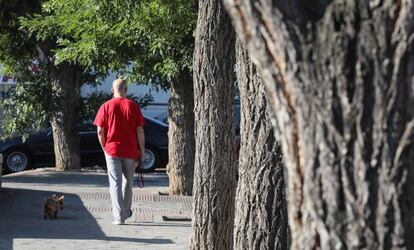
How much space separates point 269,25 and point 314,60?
0.18 m

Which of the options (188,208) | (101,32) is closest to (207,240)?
(188,208)

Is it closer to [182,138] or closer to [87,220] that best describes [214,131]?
[87,220]

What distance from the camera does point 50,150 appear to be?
2405 centimetres

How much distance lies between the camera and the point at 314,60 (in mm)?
2748

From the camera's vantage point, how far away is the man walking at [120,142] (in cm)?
1120

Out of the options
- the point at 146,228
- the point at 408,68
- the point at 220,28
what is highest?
→ the point at 220,28

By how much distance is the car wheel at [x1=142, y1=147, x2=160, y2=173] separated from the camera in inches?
931

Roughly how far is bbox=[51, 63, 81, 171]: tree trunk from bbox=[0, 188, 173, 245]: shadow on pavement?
5846 millimetres

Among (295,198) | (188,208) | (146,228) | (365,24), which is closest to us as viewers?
(365,24)

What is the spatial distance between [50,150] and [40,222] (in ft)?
40.9

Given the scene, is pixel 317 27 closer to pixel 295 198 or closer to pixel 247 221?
pixel 295 198

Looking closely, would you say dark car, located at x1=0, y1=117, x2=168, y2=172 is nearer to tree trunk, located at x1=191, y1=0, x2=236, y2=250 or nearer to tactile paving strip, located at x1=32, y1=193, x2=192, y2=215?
tactile paving strip, located at x1=32, y1=193, x2=192, y2=215

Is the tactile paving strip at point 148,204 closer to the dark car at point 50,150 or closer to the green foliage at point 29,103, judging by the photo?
the green foliage at point 29,103

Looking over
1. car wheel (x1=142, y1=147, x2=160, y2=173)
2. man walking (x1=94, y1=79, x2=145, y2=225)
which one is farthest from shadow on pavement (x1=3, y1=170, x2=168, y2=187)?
man walking (x1=94, y1=79, x2=145, y2=225)
